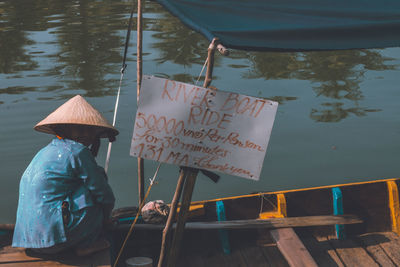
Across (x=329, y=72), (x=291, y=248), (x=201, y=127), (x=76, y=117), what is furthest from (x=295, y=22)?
(x=329, y=72)

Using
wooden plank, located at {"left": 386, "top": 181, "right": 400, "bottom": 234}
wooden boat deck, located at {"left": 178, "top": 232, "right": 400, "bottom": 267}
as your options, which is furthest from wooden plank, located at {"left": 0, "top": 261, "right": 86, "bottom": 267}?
wooden plank, located at {"left": 386, "top": 181, "right": 400, "bottom": 234}

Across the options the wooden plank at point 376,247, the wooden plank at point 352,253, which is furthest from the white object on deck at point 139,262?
the wooden plank at point 376,247

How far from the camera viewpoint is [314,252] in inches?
198

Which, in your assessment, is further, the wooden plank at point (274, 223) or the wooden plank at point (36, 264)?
the wooden plank at point (274, 223)

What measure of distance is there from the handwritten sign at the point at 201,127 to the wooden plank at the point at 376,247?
1.92 meters

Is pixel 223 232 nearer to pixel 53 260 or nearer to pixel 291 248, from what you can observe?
pixel 291 248

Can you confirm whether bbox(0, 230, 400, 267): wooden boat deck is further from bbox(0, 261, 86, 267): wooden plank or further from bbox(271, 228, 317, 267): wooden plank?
bbox(0, 261, 86, 267): wooden plank

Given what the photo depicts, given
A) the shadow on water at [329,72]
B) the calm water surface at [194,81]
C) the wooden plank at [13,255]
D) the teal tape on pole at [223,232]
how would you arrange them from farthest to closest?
the shadow on water at [329,72] → the calm water surface at [194,81] → the teal tape on pole at [223,232] → the wooden plank at [13,255]

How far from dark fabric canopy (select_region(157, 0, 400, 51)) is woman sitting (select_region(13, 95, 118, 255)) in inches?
42.5

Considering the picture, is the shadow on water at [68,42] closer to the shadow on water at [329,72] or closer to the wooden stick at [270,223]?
the shadow on water at [329,72]

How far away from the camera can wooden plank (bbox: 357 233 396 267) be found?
4850 millimetres

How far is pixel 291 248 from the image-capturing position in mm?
4469

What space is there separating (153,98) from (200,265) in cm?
191

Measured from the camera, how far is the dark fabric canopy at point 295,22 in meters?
3.81
